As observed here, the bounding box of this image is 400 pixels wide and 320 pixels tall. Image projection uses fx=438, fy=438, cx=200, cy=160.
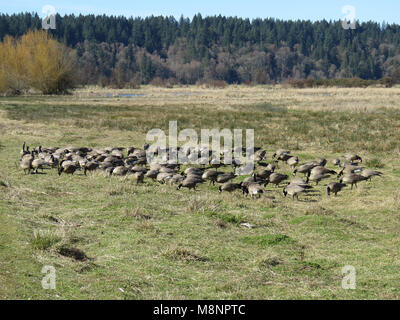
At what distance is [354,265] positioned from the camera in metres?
8.64

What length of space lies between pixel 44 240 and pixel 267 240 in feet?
15.6

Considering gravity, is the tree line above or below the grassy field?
above

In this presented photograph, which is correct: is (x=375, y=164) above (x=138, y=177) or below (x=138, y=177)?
below

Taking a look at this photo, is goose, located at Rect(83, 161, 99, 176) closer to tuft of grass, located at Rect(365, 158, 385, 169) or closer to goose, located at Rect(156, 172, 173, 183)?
goose, located at Rect(156, 172, 173, 183)

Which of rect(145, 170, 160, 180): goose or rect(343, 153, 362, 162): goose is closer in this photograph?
rect(145, 170, 160, 180): goose

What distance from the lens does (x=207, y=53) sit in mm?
164250

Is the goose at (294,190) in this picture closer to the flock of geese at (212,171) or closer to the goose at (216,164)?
the flock of geese at (212,171)

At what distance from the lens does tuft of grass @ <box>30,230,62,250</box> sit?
8523 millimetres

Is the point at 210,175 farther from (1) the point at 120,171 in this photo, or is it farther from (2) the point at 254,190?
(1) the point at 120,171

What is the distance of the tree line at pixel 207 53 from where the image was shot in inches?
6112

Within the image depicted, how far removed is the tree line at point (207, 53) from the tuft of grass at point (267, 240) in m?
125

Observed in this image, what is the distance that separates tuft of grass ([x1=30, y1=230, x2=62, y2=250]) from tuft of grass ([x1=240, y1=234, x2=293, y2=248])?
4.10 metres

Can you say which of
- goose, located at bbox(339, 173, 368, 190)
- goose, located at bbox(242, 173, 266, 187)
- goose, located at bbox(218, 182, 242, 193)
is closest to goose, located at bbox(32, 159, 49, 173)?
goose, located at bbox(218, 182, 242, 193)

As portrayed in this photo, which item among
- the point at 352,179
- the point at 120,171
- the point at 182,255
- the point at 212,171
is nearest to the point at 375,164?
the point at 352,179
